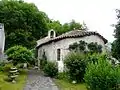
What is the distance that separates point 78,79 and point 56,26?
34.8 m

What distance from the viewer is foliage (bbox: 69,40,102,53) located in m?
28.4

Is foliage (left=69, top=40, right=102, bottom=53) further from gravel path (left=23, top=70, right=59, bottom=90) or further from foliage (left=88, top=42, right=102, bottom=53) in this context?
gravel path (left=23, top=70, right=59, bottom=90)

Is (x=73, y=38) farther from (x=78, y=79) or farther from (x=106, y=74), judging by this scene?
(x=106, y=74)

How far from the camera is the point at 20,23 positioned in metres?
35.6

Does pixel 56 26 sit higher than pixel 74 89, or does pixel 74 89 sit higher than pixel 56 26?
pixel 56 26

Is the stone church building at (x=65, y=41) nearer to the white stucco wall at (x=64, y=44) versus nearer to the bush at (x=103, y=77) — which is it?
the white stucco wall at (x=64, y=44)

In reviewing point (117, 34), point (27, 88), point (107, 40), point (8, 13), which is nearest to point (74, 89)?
point (27, 88)

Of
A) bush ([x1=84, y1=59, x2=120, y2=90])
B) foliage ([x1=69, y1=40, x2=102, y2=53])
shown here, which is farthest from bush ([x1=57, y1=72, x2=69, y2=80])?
bush ([x1=84, y1=59, x2=120, y2=90])

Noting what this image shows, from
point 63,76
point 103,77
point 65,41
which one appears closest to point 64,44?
point 65,41

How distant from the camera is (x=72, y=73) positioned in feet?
76.8

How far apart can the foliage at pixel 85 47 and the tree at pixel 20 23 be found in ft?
29.9

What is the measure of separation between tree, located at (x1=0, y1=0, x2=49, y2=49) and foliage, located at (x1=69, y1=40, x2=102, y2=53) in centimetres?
910

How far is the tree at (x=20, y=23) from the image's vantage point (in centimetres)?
3491

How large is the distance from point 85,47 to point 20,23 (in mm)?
10705
